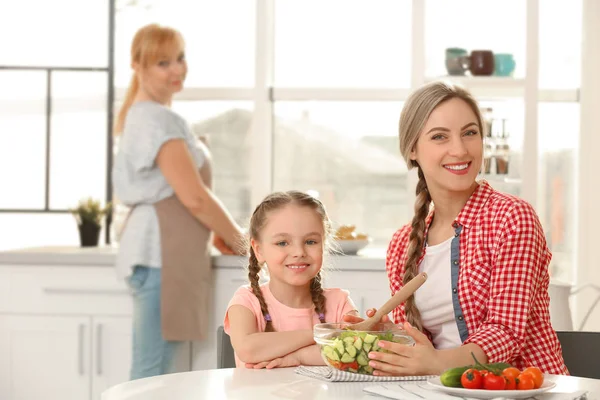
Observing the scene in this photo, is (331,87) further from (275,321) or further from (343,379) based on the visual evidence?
(343,379)

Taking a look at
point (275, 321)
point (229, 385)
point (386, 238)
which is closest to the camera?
point (229, 385)

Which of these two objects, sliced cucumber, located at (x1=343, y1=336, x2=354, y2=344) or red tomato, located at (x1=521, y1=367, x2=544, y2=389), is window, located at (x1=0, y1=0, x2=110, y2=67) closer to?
sliced cucumber, located at (x1=343, y1=336, x2=354, y2=344)

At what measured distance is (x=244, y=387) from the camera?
5.28 ft

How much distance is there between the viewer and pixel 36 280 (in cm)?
394

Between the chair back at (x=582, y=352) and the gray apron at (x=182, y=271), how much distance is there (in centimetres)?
187

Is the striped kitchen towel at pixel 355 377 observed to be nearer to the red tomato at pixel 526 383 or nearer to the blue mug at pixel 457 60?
the red tomato at pixel 526 383

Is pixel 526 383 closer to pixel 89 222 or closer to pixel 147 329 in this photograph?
pixel 147 329

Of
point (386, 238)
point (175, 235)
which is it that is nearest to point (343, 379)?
point (175, 235)

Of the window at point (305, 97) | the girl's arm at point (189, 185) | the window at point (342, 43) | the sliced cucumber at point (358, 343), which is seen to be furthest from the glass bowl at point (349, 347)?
the window at point (342, 43)

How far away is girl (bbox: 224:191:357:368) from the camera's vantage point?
2049 mm

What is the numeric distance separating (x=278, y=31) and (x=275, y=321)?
2.69 meters

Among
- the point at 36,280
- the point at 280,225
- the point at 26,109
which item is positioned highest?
the point at 26,109

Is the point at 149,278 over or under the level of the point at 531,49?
under

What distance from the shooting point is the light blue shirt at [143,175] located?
353 centimetres
